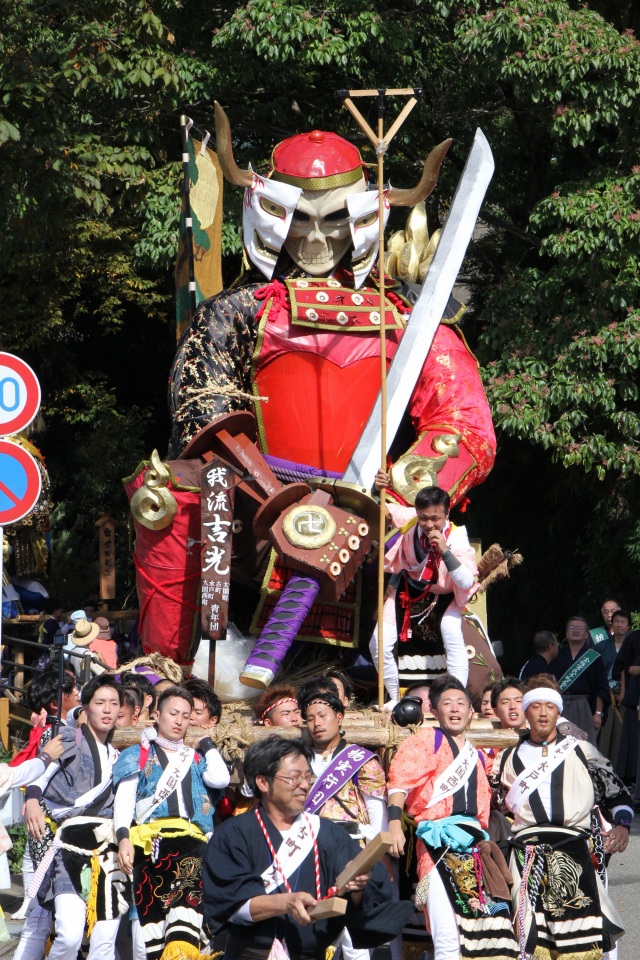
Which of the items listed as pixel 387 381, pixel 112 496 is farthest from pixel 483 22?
pixel 112 496

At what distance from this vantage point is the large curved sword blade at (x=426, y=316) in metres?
8.64

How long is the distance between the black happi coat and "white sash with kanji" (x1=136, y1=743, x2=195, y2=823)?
1549 mm

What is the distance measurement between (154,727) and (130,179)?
6.89 m

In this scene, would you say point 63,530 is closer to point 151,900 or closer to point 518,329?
point 518,329

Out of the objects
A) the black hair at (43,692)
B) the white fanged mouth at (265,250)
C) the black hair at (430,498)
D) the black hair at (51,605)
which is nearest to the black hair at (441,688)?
the black hair at (430,498)

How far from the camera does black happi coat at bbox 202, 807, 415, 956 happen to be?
15.5 feet

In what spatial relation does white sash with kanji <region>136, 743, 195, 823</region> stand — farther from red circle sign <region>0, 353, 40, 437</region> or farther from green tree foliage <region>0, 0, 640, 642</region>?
green tree foliage <region>0, 0, 640, 642</region>

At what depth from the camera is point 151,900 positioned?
639 cm

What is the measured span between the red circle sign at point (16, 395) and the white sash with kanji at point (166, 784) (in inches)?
64.6

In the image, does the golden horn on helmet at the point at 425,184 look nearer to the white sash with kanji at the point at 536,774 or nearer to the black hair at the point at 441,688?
the black hair at the point at 441,688

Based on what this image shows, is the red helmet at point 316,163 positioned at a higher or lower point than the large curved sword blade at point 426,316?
higher

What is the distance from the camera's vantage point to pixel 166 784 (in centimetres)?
642

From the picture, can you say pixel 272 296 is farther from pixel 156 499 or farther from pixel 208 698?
pixel 208 698

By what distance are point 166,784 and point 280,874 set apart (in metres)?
1.73
